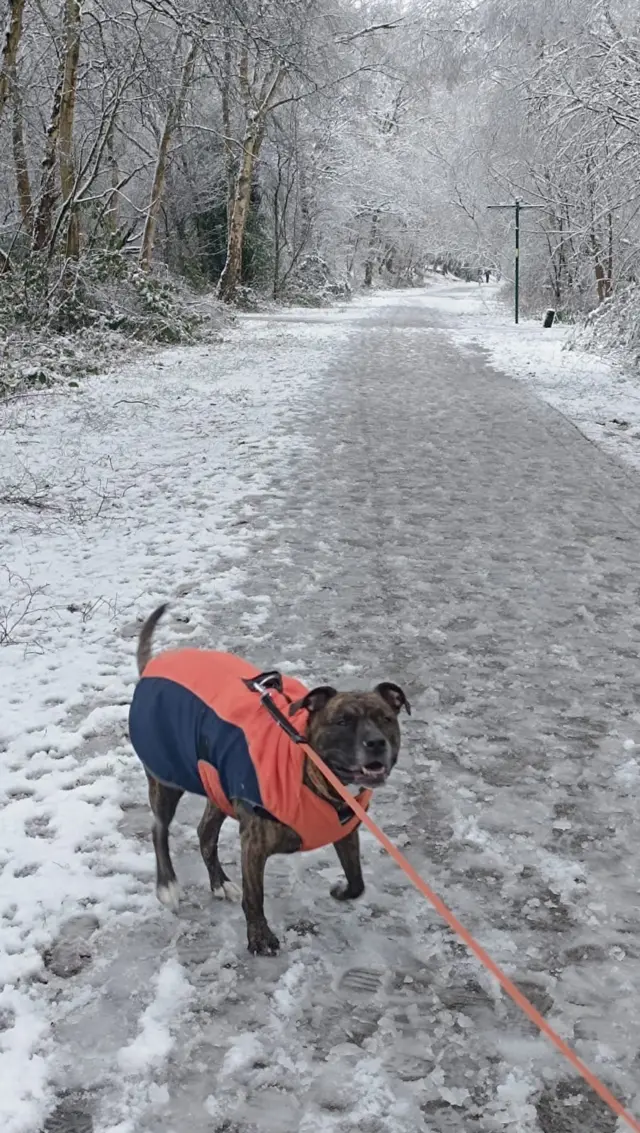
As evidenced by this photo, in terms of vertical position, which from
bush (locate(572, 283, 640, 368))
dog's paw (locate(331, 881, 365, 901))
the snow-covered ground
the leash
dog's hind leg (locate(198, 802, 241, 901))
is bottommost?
dog's paw (locate(331, 881, 365, 901))

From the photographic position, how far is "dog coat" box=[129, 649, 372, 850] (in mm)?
2738

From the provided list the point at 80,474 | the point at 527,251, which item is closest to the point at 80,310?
the point at 80,474

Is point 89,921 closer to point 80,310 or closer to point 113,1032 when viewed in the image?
point 113,1032

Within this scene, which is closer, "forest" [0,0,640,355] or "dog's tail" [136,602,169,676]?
"dog's tail" [136,602,169,676]

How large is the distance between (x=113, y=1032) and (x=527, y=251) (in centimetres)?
3486

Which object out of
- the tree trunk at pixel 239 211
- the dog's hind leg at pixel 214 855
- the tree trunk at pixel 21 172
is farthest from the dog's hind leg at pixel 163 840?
the tree trunk at pixel 239 211

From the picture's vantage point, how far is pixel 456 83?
66.6 feet

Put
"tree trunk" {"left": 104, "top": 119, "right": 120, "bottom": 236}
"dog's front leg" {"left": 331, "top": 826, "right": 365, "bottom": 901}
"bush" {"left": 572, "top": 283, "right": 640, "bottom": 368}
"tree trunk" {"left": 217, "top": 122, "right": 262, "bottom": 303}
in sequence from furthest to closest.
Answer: "tree trunk" {"left": 217, "top": 122, "right": 262, "bottom": 303} → "tree trunk" {"left": 104, "top": 119, "right": 120, "bottom": 236} → "bush" {"left": 572, "top": 283, "right": 640, "bottom": 368} → "dog's front leg" {"left": 331, "top": 826, "right": 365, "bottom": 901}

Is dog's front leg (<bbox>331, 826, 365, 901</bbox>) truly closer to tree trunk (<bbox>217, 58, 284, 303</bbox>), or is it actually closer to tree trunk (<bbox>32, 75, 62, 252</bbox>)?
tree trunk (<bbox>32, 75, 62, 252</bbox>)

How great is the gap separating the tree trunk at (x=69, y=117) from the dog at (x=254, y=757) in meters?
14.0

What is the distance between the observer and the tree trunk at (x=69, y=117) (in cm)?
1388

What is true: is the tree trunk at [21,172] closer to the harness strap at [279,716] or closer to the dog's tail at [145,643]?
the dog's tail at [145,643]

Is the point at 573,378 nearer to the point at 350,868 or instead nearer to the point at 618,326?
the point at 618,326

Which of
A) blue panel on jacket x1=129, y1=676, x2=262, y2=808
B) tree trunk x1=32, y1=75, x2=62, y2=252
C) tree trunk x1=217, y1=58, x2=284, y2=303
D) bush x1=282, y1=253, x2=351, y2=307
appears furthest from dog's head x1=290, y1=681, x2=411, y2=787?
bush x1=282, y1=253, x2=351, y2=307
